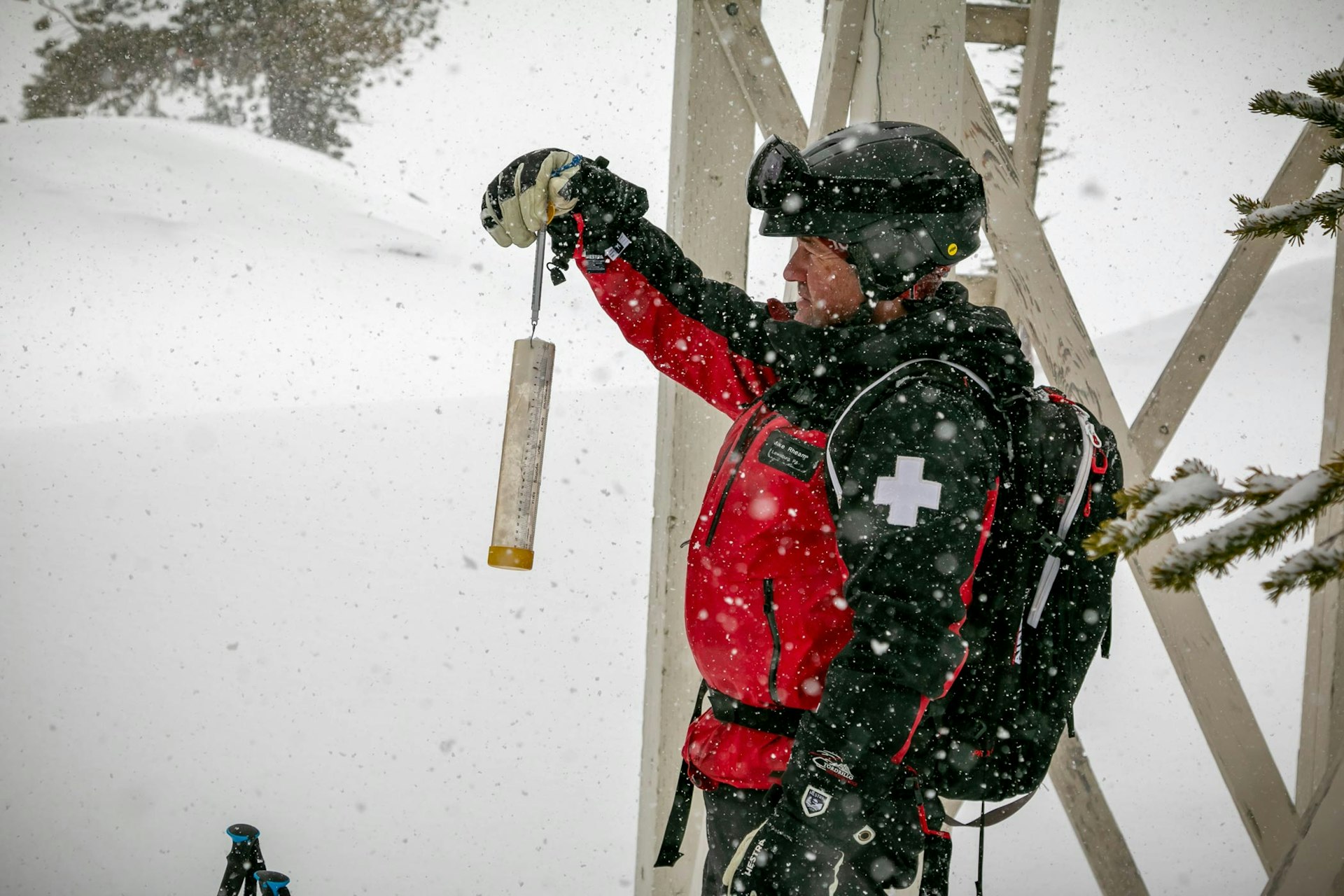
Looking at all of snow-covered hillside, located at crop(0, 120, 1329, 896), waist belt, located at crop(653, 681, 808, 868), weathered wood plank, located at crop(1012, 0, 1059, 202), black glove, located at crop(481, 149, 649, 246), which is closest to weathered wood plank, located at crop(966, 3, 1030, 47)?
weathered wood plank, located at crop(1012, 0, 1059, 202)

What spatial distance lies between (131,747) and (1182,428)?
6.41m

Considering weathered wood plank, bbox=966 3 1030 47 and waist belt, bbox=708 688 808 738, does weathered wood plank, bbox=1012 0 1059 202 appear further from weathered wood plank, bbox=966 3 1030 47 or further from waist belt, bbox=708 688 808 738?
waist belt, bbox=708 688 808 738

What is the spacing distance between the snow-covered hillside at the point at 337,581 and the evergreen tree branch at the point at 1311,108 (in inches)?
134

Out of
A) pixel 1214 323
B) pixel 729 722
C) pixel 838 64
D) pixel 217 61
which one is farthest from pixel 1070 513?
pixel 217 61

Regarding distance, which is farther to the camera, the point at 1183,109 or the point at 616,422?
the point at 1183,109

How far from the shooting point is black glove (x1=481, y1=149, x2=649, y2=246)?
5.88ft

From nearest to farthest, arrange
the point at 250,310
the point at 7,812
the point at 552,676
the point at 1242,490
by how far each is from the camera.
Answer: the point at 1242,490
the point at 7,812
the point at 552,676
the point at 250,310

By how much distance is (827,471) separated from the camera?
1479 millimetres

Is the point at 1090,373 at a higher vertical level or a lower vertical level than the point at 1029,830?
higher

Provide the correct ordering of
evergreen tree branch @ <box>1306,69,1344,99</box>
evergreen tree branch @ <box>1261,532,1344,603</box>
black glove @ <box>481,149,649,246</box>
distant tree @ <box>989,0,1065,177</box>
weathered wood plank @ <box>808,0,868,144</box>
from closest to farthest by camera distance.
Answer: evergreen tree branch @ <box>1261,532,1344,603</box>
evergreen tree branch @ <box>1306,69,1344,99</box>
black glove @ <box>481,149,649,246</box>
weathered wood plank @ <box>808,0,868,144</box>
distant tree @ <box>989,0,1065,177</box>

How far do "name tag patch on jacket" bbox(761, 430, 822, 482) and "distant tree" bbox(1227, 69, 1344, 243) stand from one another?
0.79 meters

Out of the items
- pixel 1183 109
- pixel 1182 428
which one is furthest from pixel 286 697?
pixel 1183 109

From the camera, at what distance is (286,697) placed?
4004 mm

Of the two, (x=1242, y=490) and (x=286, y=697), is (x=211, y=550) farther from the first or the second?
(x=1242, y=490)
